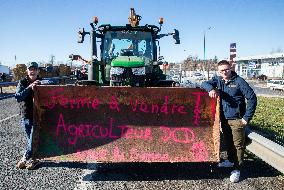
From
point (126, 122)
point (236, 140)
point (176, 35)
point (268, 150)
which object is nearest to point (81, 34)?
point (176, 35)

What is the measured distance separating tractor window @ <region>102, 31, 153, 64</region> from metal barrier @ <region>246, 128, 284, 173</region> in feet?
13.3

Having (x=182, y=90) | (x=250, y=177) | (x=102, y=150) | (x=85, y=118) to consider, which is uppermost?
(x=182, y=90)

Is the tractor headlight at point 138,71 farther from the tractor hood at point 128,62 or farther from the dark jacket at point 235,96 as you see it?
the dark jacket at point 235,96

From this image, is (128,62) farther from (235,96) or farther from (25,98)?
(235,96)

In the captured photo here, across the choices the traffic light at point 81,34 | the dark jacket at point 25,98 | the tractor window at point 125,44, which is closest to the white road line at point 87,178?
the dark jacket at point 25,98

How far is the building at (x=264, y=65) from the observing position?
2354 inches

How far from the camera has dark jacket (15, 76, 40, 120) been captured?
17.8 feet

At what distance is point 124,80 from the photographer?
7.99m

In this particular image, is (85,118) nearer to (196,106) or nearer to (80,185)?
(80,185)

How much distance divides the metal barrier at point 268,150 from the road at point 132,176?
33cm

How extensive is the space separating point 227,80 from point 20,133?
5119 mm

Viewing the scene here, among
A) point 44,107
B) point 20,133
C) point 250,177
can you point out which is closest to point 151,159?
point 250,177

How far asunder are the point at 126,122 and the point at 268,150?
211 centimetres

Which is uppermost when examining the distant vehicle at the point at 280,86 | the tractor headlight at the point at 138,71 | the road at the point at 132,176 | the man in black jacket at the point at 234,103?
the tractor headlight at the point at 138,71
